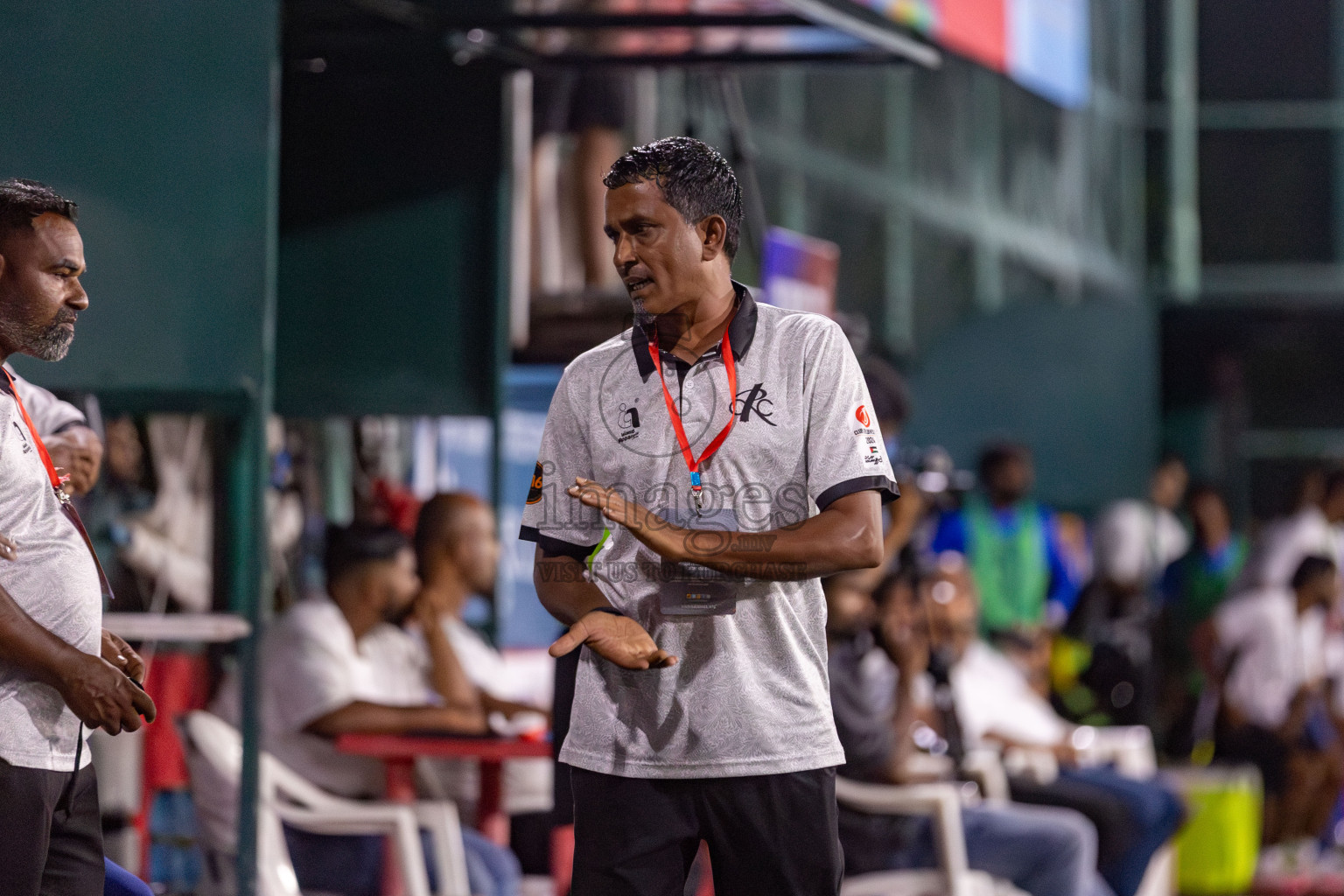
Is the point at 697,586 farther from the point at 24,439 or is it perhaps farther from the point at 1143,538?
the point at 1143,538

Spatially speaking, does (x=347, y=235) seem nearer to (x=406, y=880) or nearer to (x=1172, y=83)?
(x=406, y=880)

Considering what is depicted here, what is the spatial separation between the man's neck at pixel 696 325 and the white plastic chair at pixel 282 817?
2549 mm

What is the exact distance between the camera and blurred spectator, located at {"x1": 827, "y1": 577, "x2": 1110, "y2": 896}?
6.20 metres

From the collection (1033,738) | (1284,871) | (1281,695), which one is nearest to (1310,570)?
(1281,695)

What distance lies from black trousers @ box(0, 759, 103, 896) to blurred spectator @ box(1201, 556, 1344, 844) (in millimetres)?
7668

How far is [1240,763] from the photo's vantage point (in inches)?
380

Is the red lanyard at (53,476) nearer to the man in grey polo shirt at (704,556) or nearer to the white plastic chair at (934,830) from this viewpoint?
the man in grey polo shirt at (704,556)

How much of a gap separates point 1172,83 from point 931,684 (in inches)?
409

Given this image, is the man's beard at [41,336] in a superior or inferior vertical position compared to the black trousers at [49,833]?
superior

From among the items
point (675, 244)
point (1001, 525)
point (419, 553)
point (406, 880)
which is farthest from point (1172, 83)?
point (675, 244)

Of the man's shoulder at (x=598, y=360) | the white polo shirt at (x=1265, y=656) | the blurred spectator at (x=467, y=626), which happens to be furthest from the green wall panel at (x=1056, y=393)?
the man's shoulder at (x=598, y=360)

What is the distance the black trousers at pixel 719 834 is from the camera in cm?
282

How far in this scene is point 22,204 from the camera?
3.06 meters

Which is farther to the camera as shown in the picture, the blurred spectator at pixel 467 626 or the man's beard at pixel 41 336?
the blurred spectator at pixel 467 626
